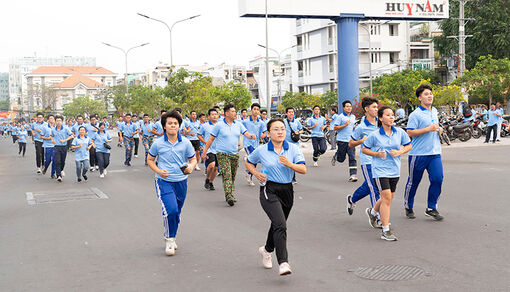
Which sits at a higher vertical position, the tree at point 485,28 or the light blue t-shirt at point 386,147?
the tree at point 485,28

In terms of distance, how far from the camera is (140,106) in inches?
2491

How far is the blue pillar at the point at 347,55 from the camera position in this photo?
27.6 metres

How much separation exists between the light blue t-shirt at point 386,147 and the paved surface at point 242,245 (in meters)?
0.79

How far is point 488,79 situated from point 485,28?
45.4ft

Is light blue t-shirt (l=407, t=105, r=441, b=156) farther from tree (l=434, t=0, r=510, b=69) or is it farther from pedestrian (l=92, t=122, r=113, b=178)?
tree (l=434, t=0, r=510, b=69)

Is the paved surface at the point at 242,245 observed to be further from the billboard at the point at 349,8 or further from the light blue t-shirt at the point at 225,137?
the billboard at the point at 349,8

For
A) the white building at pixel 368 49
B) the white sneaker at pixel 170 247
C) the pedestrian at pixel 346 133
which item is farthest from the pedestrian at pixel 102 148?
the white building at pixel 368 49

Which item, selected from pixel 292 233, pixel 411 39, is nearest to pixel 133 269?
pixel 292 233

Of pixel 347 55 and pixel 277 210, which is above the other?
pixel 347 55

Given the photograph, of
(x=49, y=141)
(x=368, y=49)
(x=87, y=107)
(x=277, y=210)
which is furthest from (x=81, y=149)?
(x=87, y=107)

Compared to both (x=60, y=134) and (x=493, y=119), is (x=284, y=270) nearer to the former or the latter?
(x=60, y=134)

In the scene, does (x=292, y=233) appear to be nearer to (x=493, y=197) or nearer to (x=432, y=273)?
(x=432, y=273)

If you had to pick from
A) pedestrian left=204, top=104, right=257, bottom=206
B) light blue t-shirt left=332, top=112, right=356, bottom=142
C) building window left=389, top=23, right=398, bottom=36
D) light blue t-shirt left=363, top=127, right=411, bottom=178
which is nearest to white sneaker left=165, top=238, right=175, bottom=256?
light blue t-shirt left=363, top=127, right=411, bottom=178

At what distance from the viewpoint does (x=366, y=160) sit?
8266 mm
